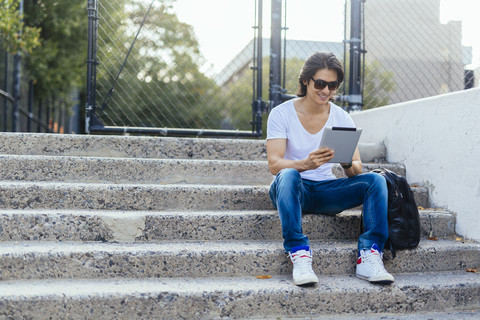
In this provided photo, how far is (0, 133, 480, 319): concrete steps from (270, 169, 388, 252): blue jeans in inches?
5.0

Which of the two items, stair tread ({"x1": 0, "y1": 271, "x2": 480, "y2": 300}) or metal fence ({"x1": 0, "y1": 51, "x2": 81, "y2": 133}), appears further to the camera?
metal fence ({"x1": 0, "y1": 51, "x2": 81, "y2": 133})

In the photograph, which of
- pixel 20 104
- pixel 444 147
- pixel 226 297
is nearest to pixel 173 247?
pixel 226 297

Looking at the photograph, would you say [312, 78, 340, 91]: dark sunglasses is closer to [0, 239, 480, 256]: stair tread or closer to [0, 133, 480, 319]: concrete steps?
[0, 133, 480, 319]: concrete steps

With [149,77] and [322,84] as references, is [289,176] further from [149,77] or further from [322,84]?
[149,77]

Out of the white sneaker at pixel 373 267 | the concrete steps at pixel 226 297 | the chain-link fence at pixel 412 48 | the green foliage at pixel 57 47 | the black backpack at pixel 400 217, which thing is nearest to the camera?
the concrete steps at pixel 226 297

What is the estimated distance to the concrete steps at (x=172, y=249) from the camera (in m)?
2.18

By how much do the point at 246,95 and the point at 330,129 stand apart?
2.62 m

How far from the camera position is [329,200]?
9.05ft

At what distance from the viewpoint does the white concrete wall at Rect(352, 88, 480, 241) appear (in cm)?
296

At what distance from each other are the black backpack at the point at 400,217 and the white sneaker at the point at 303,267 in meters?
0.58

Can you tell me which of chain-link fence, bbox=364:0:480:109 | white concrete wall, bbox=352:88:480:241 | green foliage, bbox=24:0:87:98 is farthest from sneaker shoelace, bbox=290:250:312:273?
green foliage, bbox=24:0:87:98

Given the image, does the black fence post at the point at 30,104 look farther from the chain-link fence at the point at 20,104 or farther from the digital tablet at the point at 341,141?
the digital tablet at the point at 341,141

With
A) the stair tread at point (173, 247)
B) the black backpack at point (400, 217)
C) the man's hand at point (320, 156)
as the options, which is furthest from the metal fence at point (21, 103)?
the black backpack at point (400, 217)

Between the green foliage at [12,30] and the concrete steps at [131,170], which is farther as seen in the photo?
the green foliage at [12,30]
